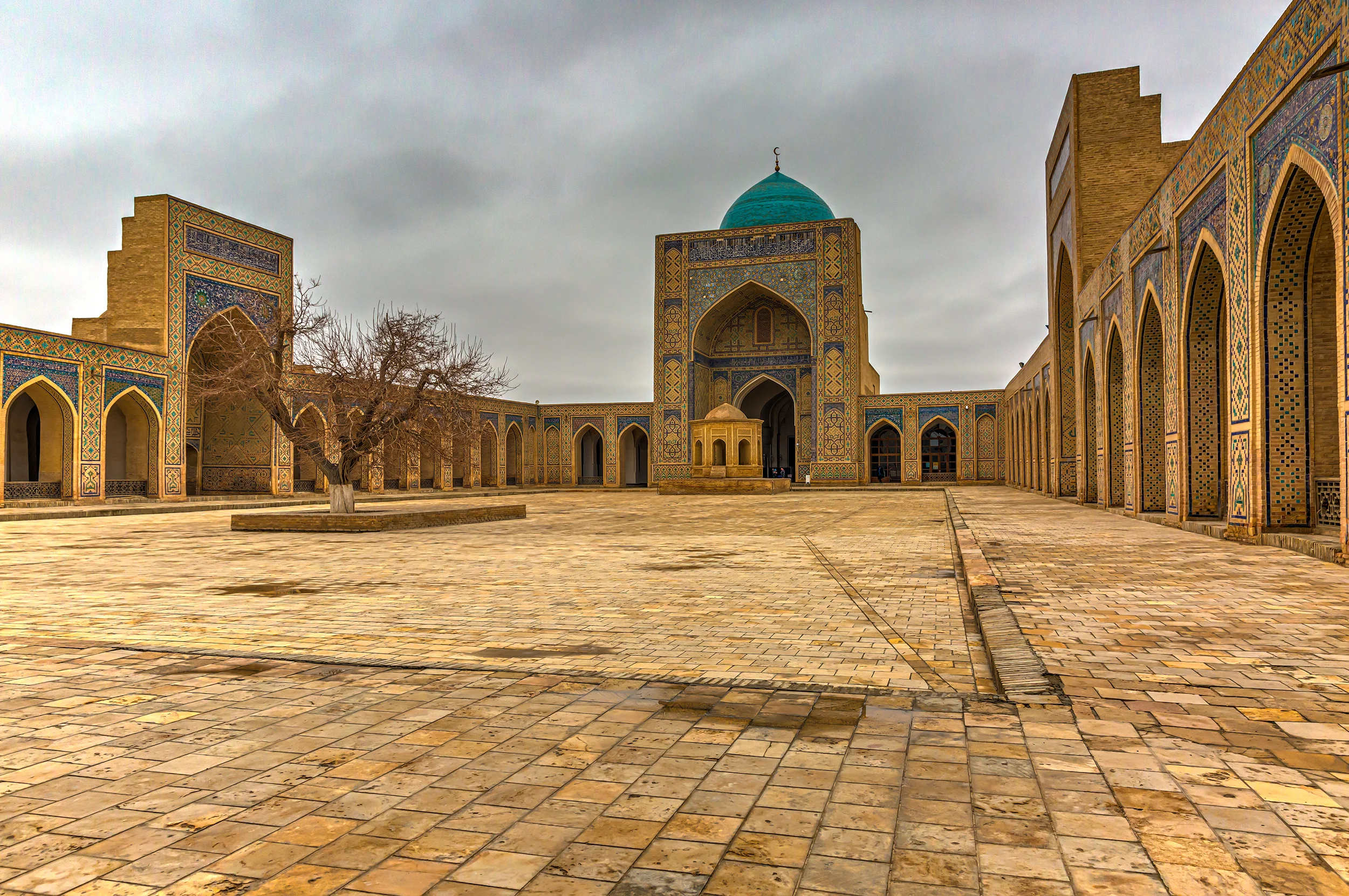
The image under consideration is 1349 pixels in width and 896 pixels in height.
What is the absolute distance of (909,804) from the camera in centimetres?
193

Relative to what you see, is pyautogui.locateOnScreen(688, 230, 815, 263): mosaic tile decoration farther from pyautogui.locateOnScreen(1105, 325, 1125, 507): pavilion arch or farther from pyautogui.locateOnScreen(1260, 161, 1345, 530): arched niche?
pyautogui.locateOnScreen(1260, 161, 1345, 530): arched niche

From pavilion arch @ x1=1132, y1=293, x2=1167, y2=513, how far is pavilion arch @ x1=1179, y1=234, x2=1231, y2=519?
66.0 inches

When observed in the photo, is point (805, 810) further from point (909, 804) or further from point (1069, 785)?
point (1069, 785)

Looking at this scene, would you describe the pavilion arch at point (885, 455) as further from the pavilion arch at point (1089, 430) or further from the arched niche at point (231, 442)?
the arched niche at point (231, 442)

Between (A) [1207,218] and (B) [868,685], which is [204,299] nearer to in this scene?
(A) [1207,218]

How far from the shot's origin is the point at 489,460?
32.2m

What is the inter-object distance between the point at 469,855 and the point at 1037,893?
1034mm

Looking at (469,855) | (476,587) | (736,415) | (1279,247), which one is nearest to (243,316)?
(736,415)

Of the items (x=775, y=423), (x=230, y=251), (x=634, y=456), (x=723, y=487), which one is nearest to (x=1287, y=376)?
(x=723, y=487)

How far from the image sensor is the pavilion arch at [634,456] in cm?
3378

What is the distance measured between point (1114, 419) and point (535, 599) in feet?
41.3

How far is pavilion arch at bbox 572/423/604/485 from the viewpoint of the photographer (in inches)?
1335

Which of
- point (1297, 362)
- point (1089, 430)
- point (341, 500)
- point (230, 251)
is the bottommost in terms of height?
point (341, 500)

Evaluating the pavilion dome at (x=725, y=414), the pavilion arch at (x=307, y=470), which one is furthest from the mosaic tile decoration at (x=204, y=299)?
the pavilion dome at (x=725, y=414)
